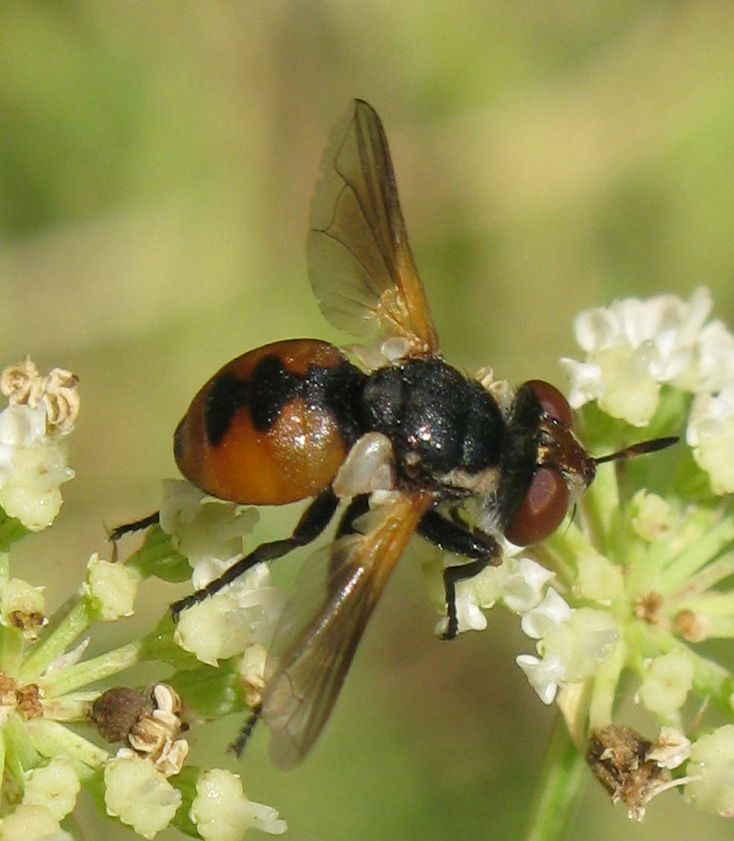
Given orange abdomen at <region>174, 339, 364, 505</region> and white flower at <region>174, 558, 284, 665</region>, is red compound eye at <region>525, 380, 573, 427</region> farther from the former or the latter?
white flower at <region>174, 558, 284, 665</region>

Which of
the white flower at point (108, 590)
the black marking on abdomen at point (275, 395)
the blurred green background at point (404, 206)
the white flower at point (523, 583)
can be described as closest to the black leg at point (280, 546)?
the white flower at point (108, 590)

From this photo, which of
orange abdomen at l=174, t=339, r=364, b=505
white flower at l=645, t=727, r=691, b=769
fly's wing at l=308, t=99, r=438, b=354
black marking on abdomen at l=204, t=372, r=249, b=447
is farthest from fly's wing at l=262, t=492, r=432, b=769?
white flower at l=645, t=727, r=691, b=769

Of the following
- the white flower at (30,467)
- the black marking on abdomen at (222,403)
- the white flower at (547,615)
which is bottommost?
the white flower at (547,615)

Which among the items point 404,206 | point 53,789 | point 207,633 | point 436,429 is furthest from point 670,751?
point 404,206

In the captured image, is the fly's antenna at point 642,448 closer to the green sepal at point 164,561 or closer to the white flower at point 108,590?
the green sepal at point 164,561

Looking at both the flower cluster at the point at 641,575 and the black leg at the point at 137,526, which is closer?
the flower cluster at the point at 641,575

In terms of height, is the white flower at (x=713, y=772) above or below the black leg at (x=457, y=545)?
below

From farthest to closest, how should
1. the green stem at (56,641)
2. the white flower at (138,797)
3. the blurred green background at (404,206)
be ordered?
1. the blurred green background at (404,206)
2. the green stem at (56,641)
3. the white flower at (138,797)
